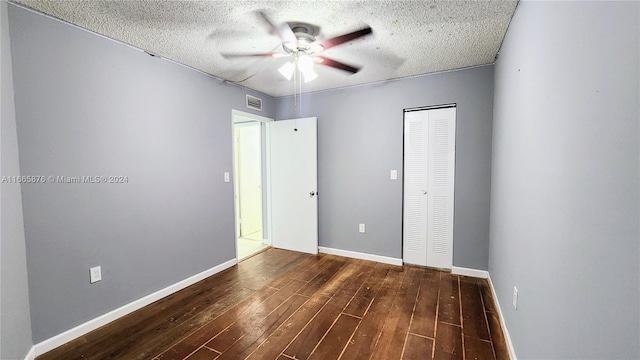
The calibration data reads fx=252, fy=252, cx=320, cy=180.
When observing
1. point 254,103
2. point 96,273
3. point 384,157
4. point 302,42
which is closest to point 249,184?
point 254,103

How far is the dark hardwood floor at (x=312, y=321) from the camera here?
179 cm

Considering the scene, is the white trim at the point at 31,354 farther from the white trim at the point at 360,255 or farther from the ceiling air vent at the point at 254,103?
the ceiling air vent at the point at 254,103

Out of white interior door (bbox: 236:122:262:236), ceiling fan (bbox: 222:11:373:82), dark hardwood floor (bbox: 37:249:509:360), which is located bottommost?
dark hardwood floor (bbox: 37:249:509:360)

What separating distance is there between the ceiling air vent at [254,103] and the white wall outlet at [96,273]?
2478 millimetres

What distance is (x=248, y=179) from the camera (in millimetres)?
4789

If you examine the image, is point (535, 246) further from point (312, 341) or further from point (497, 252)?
point (312, 341)

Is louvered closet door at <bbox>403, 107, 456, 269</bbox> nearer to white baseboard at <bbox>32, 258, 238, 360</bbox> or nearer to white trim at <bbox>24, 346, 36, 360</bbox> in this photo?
white baseboard at <bbox>32, 258, 238, 360</bbox>

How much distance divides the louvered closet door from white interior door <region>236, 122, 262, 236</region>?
2.68 metres

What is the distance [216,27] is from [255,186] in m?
3.04

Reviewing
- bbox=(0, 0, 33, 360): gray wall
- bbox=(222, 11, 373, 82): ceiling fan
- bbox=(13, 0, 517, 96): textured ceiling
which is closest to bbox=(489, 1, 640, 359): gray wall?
bbox=(13, 0, 517, 96): textured ceiling

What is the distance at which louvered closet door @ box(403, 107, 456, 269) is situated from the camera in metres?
3.03

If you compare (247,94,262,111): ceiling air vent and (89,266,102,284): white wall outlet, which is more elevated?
(247,94,262,111): ceiling air vent

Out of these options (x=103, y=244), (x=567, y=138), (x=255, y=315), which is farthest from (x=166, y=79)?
(x=567, y=138)

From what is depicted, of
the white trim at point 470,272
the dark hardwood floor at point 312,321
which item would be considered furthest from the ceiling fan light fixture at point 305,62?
the white trim at point 470,272
